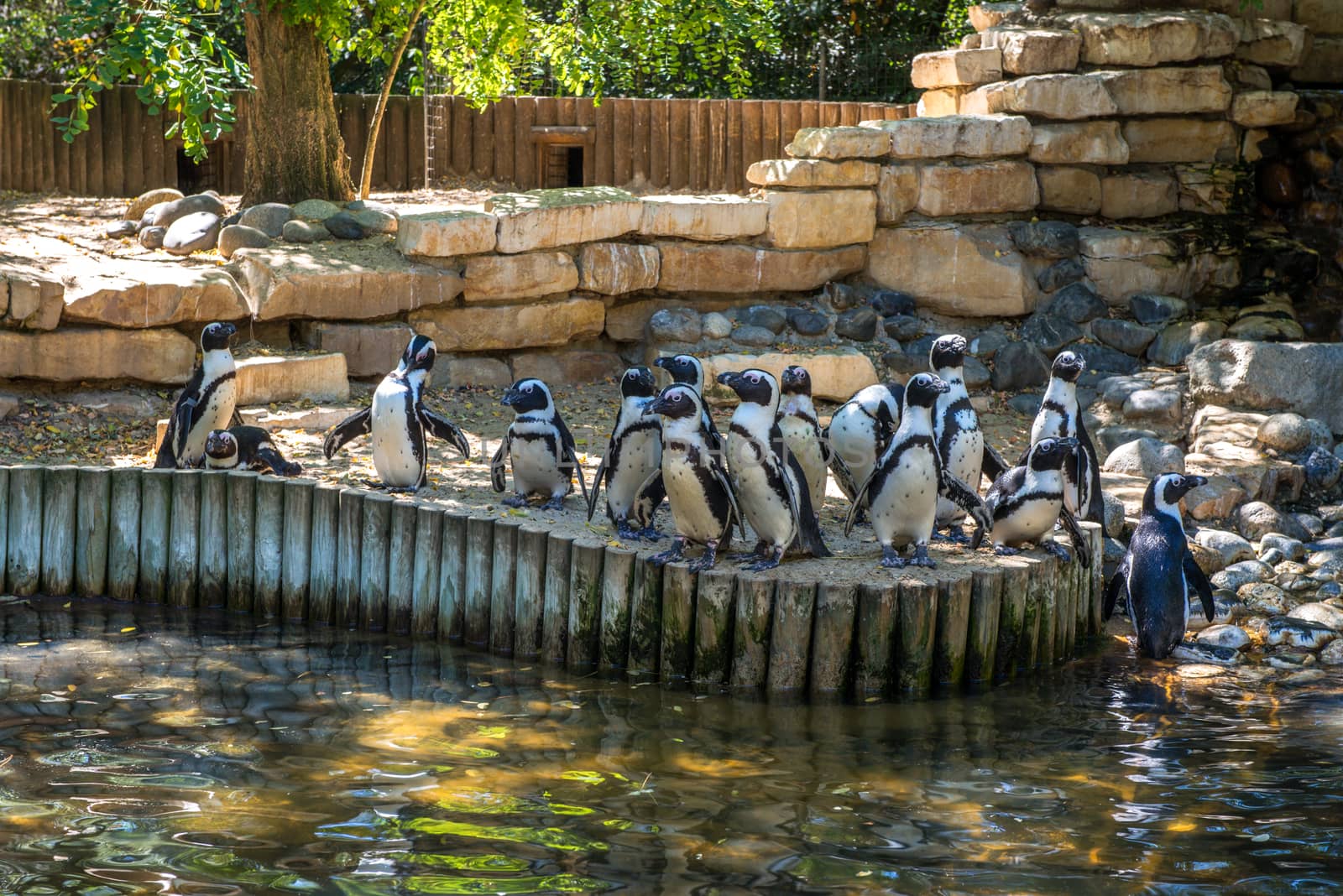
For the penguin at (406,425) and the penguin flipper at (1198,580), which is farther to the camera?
the penguin at (406,425)

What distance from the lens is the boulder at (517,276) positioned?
10586mm

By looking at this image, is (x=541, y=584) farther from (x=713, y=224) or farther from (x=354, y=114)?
(x=354, y=114)

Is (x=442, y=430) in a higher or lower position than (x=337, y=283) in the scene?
lower

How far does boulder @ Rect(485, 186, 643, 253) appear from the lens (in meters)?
10.6

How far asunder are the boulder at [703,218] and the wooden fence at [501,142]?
2.43m

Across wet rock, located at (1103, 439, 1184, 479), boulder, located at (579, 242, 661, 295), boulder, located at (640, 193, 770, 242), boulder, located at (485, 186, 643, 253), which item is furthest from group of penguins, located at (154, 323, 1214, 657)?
boulder, located at (640, 193, 770, 242)

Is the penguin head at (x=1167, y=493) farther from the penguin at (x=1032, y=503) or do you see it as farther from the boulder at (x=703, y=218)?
the boulder at (x=703, y=218)

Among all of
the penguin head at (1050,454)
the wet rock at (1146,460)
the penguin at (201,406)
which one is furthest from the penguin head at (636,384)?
the wet rock at (1146,460)

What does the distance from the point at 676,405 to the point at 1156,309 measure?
6.49 m

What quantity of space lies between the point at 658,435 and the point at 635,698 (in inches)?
49.2

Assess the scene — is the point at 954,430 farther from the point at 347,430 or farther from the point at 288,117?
the point at 288,117

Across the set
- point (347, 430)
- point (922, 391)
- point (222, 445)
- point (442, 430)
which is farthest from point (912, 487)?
point (222, 445)

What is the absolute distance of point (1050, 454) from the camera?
22.0 ft

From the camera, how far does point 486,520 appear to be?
22.4 feet
